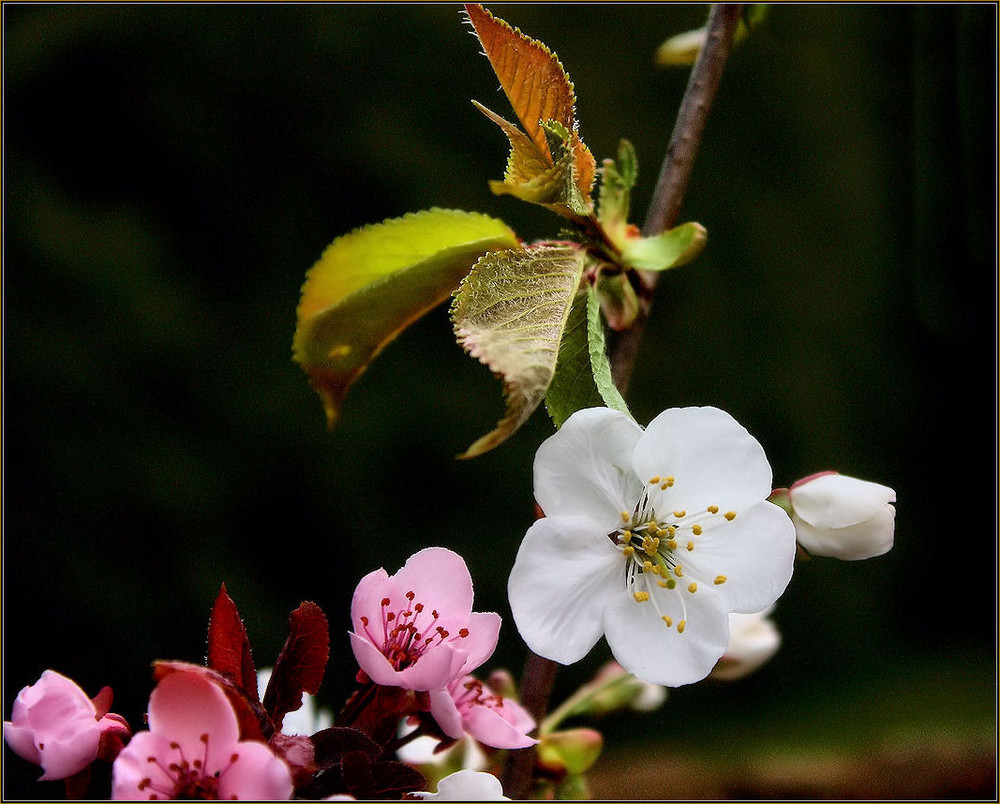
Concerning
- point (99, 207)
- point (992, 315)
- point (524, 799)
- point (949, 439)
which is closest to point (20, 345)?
point (99, 207)

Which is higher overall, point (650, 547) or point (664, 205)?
point (664, 205)

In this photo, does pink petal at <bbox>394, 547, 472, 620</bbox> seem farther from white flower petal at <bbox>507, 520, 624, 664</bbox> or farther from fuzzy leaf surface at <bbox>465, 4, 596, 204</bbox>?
fuzzy leaf surface at <bbox>465, 4, 596, 204</bbox>

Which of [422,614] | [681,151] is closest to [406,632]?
[422,614]

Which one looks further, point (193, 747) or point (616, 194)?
point (616, 194)

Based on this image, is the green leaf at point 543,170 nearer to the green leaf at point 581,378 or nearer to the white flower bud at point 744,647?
the green leaf at point 581,378

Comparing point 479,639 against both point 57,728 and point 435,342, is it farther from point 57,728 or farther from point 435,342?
point 435,342

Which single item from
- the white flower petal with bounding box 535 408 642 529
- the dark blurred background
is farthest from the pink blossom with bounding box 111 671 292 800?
the dark blurred background

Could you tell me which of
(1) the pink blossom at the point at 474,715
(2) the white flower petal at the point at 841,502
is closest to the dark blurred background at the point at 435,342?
(2) the white flower petal at the point at 841,502
